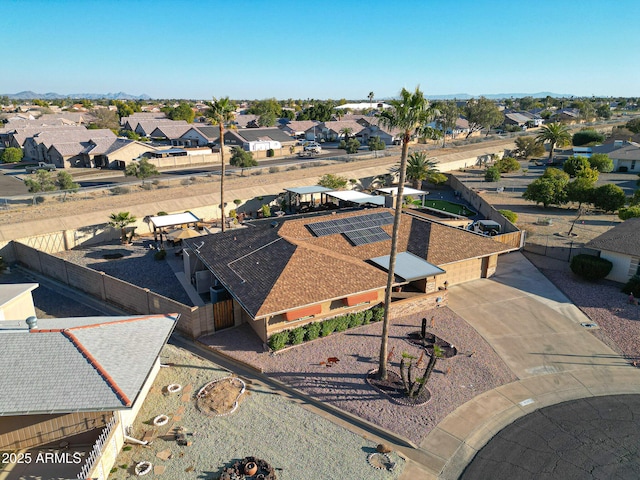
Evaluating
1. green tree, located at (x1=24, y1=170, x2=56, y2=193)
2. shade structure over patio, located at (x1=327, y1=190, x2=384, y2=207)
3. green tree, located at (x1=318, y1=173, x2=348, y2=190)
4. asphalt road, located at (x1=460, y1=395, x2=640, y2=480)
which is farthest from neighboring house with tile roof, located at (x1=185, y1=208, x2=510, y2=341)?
green tree, located at (x1=24, y1=170, x2=56, y2=193)

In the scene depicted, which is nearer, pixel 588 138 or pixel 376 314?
pixel 376 314

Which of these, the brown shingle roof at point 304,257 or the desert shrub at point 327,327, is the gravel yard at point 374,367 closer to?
the desert shrub at point 327,327

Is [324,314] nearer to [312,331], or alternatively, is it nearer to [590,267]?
[312,331]

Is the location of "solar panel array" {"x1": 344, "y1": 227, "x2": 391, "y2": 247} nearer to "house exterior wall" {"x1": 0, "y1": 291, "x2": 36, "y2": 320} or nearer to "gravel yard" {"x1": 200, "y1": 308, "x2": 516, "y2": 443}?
"gravel yard" {"x1": 200, "y1": 308, "x2": 516, "y2": 443}

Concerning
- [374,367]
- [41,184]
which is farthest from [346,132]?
[374,367]

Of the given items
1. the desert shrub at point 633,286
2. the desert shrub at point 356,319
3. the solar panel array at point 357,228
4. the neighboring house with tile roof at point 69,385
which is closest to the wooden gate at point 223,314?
the neighboring house with tile roof at point 69,385
